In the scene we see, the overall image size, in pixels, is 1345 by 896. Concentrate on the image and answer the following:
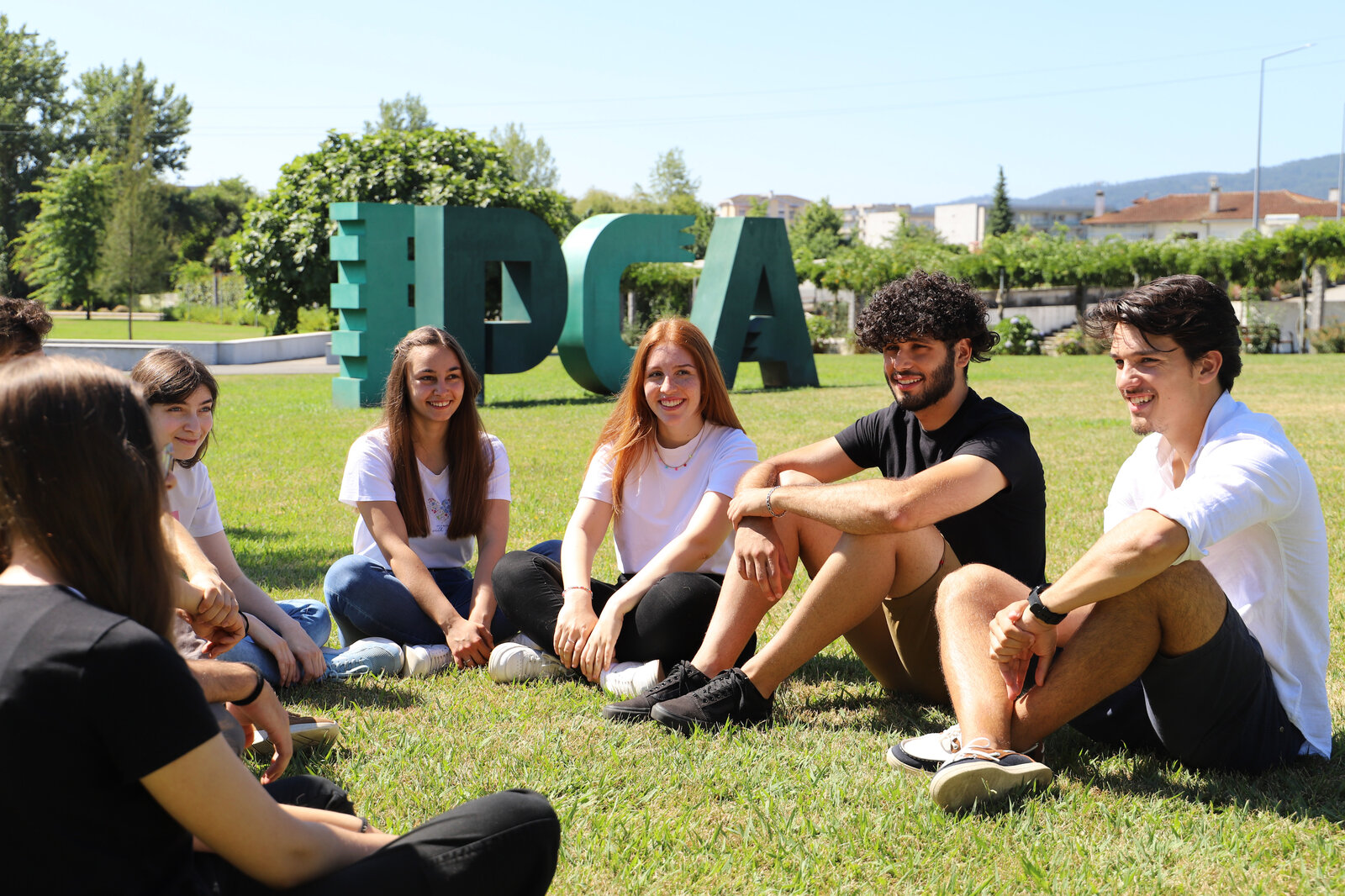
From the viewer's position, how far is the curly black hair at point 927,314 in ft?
12.5

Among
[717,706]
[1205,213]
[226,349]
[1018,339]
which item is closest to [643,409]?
[717,706]

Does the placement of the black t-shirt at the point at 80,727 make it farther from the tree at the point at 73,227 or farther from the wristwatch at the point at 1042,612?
the tree at the point at 73,227

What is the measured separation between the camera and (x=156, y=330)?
1608 inches

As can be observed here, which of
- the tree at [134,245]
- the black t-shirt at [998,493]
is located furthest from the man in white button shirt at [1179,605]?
the tree at [134,245]

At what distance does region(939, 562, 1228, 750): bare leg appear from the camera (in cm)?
291

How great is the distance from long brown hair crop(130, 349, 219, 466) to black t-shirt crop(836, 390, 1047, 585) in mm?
2450

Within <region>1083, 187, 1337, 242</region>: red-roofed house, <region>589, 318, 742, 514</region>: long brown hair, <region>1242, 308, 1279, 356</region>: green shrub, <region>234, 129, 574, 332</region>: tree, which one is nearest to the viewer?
<region>589, 318, 742, 514</region>: long brown hair

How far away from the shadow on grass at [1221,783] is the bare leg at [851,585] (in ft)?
2.35

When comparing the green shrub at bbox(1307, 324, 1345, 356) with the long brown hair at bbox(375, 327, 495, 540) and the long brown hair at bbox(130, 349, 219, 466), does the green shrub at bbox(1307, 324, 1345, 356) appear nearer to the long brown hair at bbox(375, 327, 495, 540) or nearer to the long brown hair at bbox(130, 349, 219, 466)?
the long brown hair at bbox(375, 327, 495, 540)

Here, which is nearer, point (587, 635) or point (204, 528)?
point (204, 528)

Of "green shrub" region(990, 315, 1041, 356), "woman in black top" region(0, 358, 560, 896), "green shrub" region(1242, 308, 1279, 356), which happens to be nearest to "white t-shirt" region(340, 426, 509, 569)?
"woman in black top" region(0, 358, 560, 896)

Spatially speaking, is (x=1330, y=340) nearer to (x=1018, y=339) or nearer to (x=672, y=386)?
(x=1018, y=339)

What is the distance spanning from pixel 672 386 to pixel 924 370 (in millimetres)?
1039

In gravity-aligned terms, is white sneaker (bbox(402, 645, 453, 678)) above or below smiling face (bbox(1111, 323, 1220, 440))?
below
